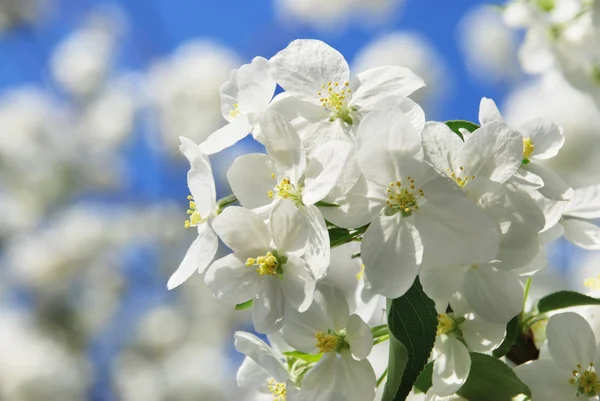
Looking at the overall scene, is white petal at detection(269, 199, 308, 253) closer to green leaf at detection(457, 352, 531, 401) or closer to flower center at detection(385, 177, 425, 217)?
flower center at detection(385, 177, 425, 217)

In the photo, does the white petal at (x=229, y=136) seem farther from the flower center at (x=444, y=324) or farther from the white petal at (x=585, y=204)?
the white petal at (x=585, y=204)

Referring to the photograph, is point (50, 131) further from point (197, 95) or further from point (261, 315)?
point (261, 315)

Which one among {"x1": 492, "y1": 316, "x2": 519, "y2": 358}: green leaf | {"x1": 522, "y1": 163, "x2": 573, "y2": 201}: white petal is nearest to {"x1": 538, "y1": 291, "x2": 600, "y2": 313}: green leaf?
{"x1": 492, "y1": 316, "x2": 519, "y2": 358}: green leaf

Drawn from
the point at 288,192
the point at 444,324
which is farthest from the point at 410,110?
the point at 444,324

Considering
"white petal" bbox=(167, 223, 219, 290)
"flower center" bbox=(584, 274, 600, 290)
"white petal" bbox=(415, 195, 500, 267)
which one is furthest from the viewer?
"flower center" bbox=(584, 274, 600, 290)

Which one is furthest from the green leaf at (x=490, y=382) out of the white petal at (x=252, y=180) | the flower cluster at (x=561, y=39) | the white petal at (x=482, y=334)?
the flower cluster at (x=561, y=39)
